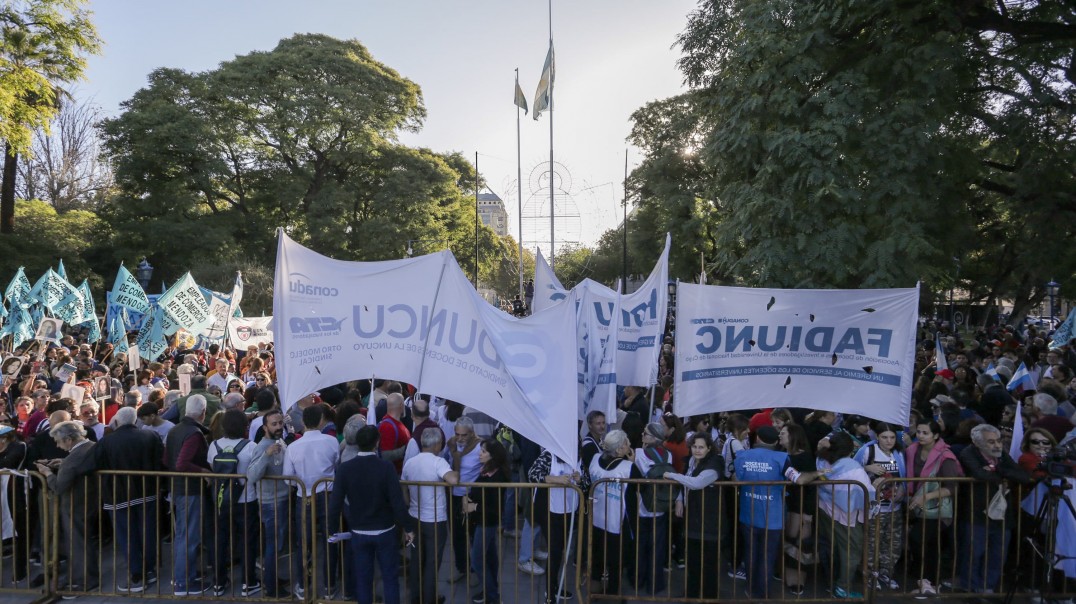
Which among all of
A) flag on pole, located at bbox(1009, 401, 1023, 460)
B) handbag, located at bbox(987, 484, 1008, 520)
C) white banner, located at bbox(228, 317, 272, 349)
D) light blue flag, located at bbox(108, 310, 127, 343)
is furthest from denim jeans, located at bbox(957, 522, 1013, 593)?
light blue flag, located at bbox(108, 310, 127, 343)

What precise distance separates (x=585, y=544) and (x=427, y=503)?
5.20 ft

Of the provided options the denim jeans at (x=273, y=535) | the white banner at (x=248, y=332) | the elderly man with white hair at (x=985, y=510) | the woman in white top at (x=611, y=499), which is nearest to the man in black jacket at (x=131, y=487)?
the denim jeans at (x=273, y=535)

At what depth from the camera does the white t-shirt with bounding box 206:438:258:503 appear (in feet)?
20.7

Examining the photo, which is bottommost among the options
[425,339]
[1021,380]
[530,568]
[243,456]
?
[530,568]

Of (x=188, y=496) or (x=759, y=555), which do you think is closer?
(x=188, y=496)

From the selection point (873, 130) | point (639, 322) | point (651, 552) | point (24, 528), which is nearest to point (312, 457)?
point (24, 528)

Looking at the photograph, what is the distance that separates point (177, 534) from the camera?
6.40 meters

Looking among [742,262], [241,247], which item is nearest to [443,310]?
[742,262]

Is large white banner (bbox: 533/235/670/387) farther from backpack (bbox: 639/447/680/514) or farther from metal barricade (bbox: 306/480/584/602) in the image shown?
metal barricade (bbox: 306/480/584/602)

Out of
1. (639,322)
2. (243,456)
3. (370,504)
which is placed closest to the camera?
(370,504)

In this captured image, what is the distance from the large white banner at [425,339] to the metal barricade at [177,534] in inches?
44.2

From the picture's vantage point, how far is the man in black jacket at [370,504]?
17.7 feet

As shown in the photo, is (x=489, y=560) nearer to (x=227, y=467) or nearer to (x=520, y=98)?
(x=227, y=467)

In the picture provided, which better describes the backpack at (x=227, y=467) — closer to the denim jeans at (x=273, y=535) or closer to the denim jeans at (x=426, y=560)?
the denim jeans at (x=273, y=535)
